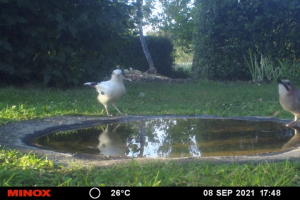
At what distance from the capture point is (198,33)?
52.5 ft

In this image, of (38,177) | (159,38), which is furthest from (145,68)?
(38,177)

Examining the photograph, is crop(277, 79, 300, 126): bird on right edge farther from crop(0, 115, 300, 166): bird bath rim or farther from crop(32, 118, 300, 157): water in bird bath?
crop(0, 115, 300, 166): bird bath rim

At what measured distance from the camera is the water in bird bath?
468cm

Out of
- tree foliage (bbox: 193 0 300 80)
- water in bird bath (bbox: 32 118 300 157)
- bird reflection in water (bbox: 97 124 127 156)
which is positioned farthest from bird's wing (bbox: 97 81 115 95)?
tree foliage (bbox: 193 0 300 80)

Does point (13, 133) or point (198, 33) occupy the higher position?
point (198, 33)

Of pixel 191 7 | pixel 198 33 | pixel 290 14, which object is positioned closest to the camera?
A: pixel 290 14

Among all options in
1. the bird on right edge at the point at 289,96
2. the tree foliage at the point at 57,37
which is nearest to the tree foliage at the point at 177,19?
the tree foliage at the point at 57,37
